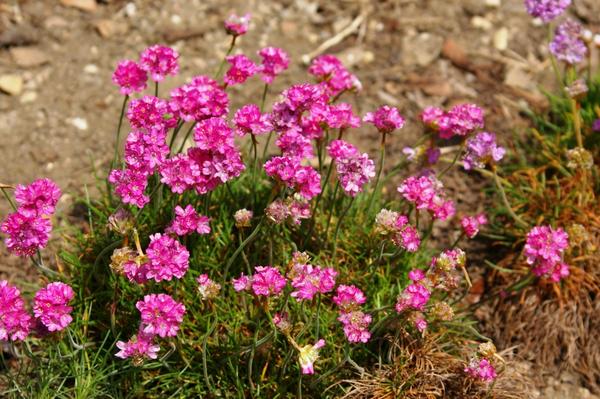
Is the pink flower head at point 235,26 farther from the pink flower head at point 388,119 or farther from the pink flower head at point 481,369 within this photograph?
the pink flower head at point 481,369

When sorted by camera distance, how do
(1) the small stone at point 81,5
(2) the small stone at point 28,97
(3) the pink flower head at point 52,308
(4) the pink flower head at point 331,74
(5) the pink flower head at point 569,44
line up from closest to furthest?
(3) the pink flower head at point 52,308
(4) the pink flower head at point 331,74
(5) the pink flower head at point 569,44
(2) the small stone at point 28,97
(1) the small stone at point 81,5

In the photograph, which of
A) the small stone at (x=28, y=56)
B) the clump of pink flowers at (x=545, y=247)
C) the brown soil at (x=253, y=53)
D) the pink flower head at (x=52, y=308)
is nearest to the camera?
the pink flower head at (x=52, y=308)

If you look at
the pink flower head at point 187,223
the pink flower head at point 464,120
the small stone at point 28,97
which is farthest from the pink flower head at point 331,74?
the small stone at point 28,97

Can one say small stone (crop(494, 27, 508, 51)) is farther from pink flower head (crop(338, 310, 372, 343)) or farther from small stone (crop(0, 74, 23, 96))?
small stone (crop(0, 74, 23, 96))

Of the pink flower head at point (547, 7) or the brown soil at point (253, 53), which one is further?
the brown soil at point (253, 53)

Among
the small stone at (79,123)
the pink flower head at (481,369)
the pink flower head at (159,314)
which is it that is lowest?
the small stone at (79,123)

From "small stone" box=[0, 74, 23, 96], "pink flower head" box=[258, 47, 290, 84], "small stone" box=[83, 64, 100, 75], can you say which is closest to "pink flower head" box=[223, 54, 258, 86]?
"pink flower head" box=[258, 47, 290, 84]

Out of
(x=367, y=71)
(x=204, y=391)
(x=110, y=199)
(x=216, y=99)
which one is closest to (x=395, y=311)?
(x=204, y=391)

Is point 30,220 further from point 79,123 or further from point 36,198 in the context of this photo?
point 79,123

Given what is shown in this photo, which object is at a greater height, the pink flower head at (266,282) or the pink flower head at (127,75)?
the pink flower head at (127,75)
